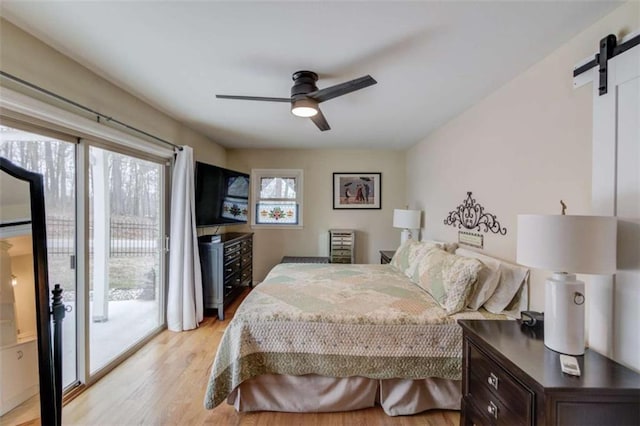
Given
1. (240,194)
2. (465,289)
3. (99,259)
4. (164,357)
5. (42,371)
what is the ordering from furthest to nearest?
(240,194) < (164,357) < (99,259) < (465,289) < (42,371)

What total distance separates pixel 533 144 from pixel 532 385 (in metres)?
1.54

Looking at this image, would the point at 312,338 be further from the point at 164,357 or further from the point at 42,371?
the point at 164,357

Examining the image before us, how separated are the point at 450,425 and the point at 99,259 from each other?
2.98 m

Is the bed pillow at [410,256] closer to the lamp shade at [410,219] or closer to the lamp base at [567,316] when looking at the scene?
the lamp shade at [410,219]

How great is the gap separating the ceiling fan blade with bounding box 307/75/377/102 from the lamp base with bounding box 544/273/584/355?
4.69 ft

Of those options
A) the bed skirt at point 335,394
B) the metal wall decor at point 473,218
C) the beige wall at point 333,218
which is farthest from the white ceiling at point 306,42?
the beige wall at point 333,218

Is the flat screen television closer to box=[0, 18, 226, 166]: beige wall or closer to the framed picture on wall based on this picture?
box=[0, 18, 226, 166]: beige wall

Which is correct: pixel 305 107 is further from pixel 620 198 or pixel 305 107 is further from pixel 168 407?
pixel 168 407

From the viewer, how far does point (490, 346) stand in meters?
1.39

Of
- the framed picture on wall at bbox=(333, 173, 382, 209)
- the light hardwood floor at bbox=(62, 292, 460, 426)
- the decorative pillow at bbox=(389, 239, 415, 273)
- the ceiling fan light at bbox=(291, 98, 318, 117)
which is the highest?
the ceiling fan light at bbox=(291, 98, 318, 117)

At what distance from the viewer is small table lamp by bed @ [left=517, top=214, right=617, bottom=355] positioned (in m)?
1.22

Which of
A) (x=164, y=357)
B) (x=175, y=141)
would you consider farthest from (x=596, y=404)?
(x=175, y=141)

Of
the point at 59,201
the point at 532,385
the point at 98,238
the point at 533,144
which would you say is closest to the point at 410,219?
the point at 533,144

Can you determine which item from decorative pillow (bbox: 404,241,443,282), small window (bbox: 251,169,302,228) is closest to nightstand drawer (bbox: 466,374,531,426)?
decorative pillow (bbox: 404,241,443,282)
